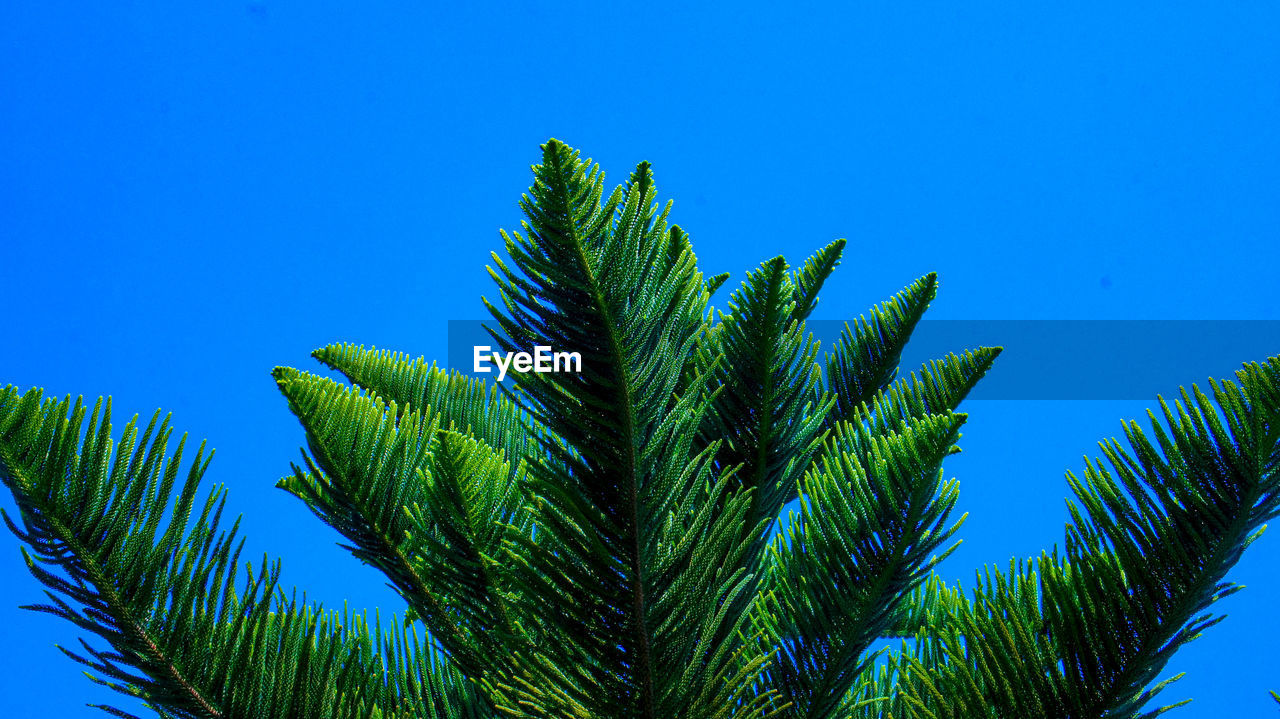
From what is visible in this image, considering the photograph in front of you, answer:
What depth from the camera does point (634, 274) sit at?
1153mm

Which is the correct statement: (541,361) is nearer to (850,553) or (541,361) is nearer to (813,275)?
(850,553)

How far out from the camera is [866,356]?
2363mm

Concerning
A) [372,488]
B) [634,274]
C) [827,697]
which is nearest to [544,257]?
[634,274]

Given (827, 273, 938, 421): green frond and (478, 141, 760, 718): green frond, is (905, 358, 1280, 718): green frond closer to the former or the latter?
(478, 141, 760, 718): green frond

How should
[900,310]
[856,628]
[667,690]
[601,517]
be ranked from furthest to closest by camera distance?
[900,310], [856,628], [667,690], [601,517]

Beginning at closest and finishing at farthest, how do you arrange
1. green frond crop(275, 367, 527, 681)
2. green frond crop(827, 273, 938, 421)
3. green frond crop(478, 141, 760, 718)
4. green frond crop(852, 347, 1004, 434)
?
green frond crop(478, 141, 760, 718)
green frond crop(275, 367, 527, 681)
green frond crop(852, 347, 1004, 434)
green frond crop(827, 273, 938, 421)

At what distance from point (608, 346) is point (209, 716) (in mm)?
877

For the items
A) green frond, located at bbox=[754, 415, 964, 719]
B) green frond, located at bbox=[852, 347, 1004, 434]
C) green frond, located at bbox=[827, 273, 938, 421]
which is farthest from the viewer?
green frond, located at bbox=[827, 273, 938, 421]

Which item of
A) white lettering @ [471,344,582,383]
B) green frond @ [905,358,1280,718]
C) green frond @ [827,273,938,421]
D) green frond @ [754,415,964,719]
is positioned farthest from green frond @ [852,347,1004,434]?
white lettering @ [471,344,582,383]

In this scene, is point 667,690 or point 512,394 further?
point 667,690

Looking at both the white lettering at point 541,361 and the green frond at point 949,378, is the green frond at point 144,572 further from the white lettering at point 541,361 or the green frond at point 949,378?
the green frond at point 949,378

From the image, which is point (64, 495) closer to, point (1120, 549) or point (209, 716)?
point (209, 716)

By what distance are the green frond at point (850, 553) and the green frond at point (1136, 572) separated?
148 mm

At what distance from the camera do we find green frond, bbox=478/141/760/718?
3.70ft
